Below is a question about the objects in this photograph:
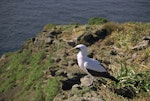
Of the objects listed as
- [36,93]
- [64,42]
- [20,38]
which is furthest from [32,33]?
[36,93]

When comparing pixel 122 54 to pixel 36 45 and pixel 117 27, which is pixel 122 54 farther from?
pixel 36 45

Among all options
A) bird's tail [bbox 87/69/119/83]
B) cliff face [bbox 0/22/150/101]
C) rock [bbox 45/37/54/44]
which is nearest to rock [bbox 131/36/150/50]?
cliff face [bbox 0/22/150/101]

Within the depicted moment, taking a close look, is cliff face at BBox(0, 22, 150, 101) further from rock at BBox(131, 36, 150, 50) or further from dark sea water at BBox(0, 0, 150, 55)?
dark sea water at BBox(0, 0, 150, 55)

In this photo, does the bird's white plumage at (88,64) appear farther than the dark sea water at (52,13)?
No

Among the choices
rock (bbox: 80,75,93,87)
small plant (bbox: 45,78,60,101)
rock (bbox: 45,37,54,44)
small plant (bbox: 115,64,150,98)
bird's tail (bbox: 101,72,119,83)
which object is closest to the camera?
small plant (bbox: 115,64,150,98)

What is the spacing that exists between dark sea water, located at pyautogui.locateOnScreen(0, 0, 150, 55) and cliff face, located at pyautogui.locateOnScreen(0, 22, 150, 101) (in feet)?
70.0

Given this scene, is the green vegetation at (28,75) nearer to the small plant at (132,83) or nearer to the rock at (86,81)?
the rock at (86,81)

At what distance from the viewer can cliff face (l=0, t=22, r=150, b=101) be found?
473 inches

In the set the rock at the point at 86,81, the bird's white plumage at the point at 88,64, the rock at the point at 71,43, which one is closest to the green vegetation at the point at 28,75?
the rock at the point at 71,43

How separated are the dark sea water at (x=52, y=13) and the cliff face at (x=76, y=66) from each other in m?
21.3

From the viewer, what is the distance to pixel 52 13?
5453cm

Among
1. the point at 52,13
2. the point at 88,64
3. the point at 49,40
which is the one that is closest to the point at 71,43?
the point at 49,40

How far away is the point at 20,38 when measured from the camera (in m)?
46.5

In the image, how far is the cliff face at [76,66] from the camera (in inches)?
473
